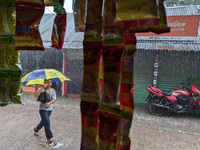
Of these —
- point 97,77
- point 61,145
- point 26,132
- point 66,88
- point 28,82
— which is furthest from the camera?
point 66,88

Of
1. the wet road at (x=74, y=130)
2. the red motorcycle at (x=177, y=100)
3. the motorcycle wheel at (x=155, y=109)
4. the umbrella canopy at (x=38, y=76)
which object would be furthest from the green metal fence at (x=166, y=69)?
the umbrella canopy at (x=38, y=76)

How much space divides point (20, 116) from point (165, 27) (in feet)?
21.2

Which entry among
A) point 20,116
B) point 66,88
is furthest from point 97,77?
point 66,88

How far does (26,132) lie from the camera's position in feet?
16.2

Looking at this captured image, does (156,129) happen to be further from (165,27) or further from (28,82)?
(165,27)

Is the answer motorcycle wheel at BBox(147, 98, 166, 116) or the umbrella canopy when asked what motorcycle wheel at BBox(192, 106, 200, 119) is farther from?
the umbrella canopy

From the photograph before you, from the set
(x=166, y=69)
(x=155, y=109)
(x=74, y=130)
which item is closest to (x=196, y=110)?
(x=155, y=109)

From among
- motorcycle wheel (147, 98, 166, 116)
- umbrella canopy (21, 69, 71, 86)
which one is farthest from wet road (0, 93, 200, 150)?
umbrella canopy (21, 69, 71, 86)

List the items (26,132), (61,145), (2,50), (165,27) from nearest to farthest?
(165,27) → (2,50) → (61,145) → (26,132)

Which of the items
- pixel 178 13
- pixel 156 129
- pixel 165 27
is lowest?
pixel 156 129

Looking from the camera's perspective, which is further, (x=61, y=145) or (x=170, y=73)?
(x=170, y=73)

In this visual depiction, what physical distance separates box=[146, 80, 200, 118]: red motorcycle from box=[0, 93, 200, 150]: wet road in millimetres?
367

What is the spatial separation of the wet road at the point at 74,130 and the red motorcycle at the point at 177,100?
0.37 meters

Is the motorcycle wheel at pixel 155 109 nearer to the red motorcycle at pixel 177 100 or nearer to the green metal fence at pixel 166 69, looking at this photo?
the red motorcycle at pixel 177 100
